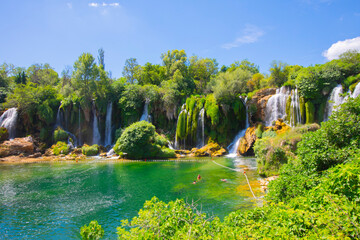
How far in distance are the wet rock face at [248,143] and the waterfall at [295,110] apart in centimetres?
548

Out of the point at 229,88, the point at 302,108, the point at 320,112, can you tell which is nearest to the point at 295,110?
the point at 302,108

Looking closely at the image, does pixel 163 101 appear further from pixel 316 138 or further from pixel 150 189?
pixel 316 138

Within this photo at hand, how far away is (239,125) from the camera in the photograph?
124ft

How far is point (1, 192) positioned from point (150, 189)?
11102mm

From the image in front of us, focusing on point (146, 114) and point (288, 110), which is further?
point (146, 114)

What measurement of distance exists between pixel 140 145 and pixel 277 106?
21.9 m

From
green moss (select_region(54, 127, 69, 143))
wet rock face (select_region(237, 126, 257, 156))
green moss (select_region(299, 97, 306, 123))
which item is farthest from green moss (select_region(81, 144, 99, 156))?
green moss (select_region(299, 97, 306, 123))

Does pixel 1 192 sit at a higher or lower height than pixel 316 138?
lower

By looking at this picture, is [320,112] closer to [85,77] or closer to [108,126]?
[108,126]

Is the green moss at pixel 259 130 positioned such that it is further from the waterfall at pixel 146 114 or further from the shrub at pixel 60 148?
the shrub at pixel 60 148

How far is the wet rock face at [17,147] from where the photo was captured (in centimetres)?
3338

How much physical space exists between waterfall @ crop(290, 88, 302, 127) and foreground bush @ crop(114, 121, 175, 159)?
18323 millimetres

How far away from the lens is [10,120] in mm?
38750

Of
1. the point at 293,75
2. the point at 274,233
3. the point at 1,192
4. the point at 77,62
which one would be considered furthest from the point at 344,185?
the point at 77,62
